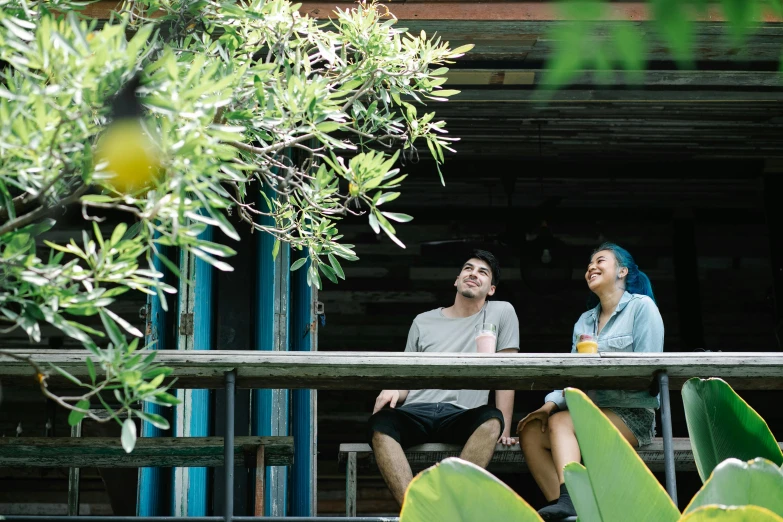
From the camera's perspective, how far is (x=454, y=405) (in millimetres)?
4656

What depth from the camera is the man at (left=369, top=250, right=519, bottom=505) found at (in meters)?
4.24

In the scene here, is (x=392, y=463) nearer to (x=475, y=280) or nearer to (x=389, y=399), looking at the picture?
(x=389, y=399)

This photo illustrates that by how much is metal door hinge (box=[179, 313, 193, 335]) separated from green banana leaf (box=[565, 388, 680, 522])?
3.38 meters

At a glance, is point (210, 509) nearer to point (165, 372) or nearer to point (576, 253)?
point (165, 372)

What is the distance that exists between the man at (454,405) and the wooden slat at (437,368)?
78cm

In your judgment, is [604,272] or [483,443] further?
[604,272]

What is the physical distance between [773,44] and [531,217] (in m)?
2.64

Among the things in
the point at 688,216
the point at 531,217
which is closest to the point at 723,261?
the point at 688,216

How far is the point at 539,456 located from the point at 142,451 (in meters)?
1.65

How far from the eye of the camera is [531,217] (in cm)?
721

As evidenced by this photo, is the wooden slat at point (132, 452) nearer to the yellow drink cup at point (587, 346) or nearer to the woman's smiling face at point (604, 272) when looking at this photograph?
the yellow drink cup at point (587, 346)

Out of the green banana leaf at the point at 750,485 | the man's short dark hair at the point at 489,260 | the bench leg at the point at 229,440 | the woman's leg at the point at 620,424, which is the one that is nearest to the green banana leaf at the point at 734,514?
the green banana leaf at the point at 750,485

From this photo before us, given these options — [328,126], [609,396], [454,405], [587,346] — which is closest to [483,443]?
[454,405]

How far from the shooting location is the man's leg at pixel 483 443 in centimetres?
419
